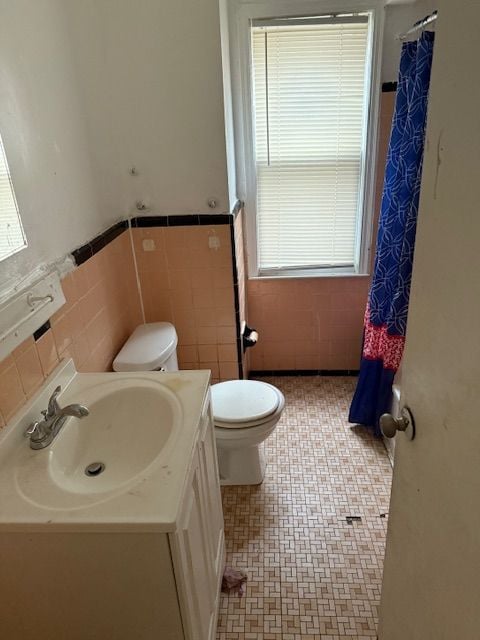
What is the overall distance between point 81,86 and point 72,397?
1.29 meters

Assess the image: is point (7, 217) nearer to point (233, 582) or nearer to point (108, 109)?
point (108, 109)

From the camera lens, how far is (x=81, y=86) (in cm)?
179

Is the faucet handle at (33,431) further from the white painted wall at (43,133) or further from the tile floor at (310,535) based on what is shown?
the tile floor at (310,535)

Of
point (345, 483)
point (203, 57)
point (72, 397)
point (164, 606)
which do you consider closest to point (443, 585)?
point (164, 606)

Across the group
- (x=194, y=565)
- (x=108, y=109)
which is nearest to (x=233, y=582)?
(x=194, y=565)

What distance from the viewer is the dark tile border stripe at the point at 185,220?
213 cm

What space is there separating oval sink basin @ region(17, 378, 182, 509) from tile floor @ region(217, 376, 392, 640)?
0.73 metres

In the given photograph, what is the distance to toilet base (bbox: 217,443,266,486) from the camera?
2.02m

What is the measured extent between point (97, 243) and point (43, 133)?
47cm

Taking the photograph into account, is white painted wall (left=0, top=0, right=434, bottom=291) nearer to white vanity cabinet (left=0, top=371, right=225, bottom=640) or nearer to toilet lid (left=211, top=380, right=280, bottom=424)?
white vanity cabinet (left=0, top=371, right=225, bottom=640)

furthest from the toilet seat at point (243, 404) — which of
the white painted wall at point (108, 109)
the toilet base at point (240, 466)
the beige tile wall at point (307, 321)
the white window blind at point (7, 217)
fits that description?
the white window blind at point (7, 217)

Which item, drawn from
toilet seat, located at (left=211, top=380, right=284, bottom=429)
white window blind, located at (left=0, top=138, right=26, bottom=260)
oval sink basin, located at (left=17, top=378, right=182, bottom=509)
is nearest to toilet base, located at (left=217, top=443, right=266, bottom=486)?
toilet seat, located at (left=211, top=380, right=284, bottom=429)

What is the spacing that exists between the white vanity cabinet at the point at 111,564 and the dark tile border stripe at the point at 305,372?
1829 mm

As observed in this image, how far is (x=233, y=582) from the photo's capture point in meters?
1.61
